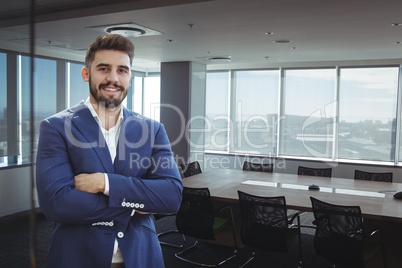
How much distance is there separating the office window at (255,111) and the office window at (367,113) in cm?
169

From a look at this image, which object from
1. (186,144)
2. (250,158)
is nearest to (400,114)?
(250,158)

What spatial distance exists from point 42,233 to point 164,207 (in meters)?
4.44

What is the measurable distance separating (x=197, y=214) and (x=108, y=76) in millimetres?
2961

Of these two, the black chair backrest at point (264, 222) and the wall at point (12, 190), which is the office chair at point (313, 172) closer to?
the black chair backrest at point (264, 222)

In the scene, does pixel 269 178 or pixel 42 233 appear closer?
pixel 42 233

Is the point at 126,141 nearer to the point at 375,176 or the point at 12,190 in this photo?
the point at 375,176

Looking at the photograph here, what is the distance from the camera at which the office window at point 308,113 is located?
8.83m

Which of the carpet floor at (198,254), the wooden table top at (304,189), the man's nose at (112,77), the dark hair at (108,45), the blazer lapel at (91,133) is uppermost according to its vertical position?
the dark hair at (108,45)

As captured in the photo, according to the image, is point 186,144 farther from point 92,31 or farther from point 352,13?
point 352,13

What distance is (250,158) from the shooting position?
9.62 metres

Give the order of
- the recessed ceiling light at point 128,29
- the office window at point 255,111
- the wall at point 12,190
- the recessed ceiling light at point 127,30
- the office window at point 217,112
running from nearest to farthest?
the recessed ceiling light at point 128,29 < the recessed ceiling light at point 127,30 < the wall at point 12,190 < the office window at point 255,111 < the office window at point 217,112

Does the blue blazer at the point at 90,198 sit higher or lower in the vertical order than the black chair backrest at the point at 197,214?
higher

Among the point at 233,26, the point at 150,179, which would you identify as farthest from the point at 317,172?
the point at 150,179

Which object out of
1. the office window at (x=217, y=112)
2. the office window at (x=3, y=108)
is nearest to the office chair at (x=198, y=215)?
the office window at (x=3, y=108)
